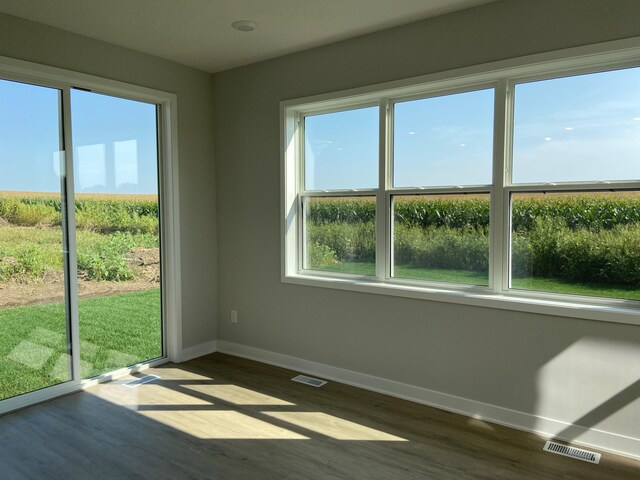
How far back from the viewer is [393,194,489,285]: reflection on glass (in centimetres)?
332

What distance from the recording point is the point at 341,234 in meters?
4.02

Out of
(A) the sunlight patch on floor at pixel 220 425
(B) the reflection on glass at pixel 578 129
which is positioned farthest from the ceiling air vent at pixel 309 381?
(B) the reflection on glass at pixel 578 129

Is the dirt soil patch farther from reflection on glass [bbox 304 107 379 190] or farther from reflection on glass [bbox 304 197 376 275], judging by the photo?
reflection on glass [bbox 304 107 379 190]

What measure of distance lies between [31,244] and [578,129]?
→ 3769 millimetres

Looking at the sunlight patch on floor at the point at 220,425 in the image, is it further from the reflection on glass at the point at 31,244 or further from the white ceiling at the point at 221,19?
the white ceiling at the point at 221,19

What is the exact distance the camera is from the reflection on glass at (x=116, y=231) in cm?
373

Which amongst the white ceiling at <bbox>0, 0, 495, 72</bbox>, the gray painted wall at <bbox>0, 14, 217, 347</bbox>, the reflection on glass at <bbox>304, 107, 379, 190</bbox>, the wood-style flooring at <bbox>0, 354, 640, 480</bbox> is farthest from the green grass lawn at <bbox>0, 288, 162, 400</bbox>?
the white ceiling at <bbox>0, 0, 495, 72</bbox>

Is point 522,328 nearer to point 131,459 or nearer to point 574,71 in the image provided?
point 574,71

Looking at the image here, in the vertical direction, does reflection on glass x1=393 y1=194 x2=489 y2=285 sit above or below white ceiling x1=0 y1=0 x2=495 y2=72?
below

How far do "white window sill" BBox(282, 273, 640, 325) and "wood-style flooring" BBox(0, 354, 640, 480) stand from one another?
78 cm

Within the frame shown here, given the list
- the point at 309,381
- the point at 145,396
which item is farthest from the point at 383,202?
the point at 145,396

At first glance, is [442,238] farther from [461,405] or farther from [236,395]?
[236,395]

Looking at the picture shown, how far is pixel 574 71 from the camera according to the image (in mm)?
2896

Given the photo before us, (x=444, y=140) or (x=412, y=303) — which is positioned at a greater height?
(x=444, y=140)
